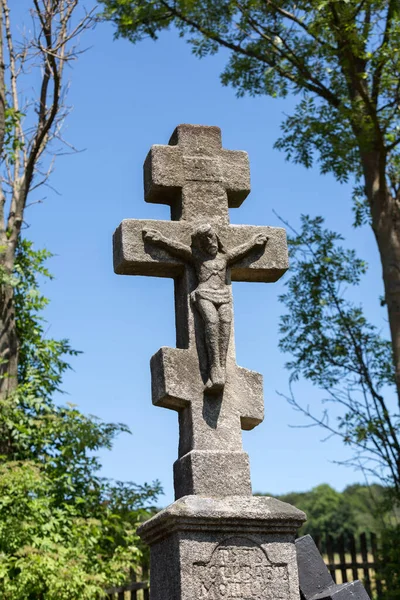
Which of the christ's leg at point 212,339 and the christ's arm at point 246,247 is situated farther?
the christ's arm at point 246,247

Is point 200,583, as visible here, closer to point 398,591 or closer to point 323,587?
point 323,587

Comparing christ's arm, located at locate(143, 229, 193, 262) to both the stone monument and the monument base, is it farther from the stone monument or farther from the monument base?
the monument base

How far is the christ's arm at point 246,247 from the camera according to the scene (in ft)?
16.6

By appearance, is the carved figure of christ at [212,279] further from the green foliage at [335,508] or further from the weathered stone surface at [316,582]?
the green foliage at [335,508]

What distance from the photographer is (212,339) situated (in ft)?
15.6

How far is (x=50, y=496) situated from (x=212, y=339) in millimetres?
5860

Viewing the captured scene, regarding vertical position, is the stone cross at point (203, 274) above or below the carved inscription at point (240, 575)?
above

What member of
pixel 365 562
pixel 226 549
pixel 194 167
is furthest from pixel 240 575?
pixel 365 562

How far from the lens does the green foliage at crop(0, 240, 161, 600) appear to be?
8.66m

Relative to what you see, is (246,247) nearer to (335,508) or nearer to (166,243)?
(166,243)

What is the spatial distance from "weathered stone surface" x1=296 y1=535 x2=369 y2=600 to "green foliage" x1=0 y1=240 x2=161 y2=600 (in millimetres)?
4402

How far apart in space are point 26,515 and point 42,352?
240 centimetres

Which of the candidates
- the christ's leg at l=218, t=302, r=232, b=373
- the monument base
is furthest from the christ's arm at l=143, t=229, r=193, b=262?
the monument base

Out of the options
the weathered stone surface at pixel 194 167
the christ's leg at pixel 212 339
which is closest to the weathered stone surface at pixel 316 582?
the christ's leg at pixel 212 339
